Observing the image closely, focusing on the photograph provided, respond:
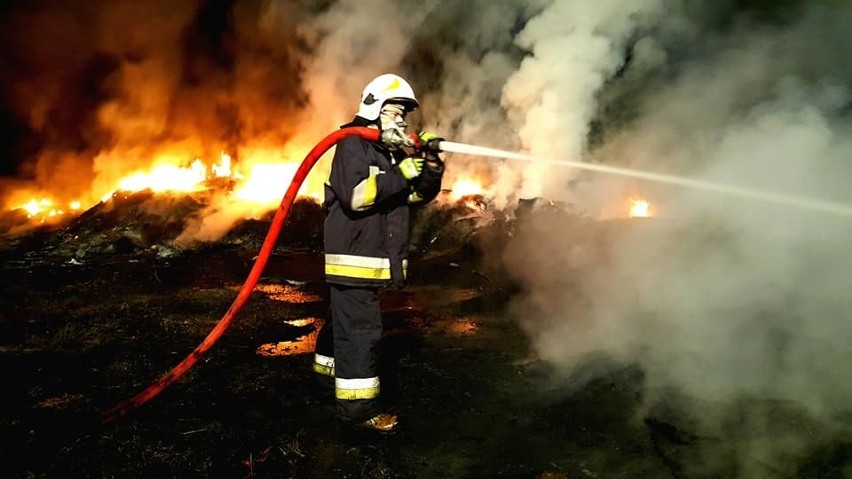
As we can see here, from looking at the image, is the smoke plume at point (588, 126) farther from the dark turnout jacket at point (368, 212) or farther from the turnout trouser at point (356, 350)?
the dark turnout jacket at point (368, 212)

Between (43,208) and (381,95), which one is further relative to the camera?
(43,208)

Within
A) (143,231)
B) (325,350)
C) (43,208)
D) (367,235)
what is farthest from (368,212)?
(43,208)

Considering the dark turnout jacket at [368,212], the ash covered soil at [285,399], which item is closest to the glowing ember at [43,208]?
the ash covered soil at [285,399]

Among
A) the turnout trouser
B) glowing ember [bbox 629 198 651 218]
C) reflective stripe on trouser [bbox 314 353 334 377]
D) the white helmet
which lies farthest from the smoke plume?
the white helmet

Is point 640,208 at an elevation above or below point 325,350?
above

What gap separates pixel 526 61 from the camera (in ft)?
38.0

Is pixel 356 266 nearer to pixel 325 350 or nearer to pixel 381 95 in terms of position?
pixel 325 350

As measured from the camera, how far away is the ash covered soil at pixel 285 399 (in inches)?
112

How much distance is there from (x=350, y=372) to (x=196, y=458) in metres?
0.92

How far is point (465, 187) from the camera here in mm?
13727

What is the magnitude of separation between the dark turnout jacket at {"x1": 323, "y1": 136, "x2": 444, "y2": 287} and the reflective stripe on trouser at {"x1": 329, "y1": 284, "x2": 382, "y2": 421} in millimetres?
131

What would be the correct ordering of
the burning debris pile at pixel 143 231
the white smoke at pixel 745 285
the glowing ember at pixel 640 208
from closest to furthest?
the white smoke at pixel 745 285 → the burning debris pile at pixel 143 231 → the glowing ember at pixel 640 208

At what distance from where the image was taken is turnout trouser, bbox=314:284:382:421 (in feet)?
10.5

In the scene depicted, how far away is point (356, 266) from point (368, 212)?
1.08 feet
